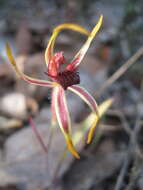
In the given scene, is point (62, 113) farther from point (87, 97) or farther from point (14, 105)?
point (14, 105)

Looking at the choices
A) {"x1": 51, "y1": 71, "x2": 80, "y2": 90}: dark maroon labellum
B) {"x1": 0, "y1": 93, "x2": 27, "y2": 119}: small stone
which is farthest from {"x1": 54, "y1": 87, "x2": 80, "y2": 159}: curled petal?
{"x1": 0, "y1": 93, "x2": 27, "y2": 119}: small stone

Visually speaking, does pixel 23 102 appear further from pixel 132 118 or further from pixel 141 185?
pixel 141 185

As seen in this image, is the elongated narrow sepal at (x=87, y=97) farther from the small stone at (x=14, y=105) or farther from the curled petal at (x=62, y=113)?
the small stone at (x=14, y=105)

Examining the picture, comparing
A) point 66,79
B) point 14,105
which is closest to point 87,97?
point 66,79

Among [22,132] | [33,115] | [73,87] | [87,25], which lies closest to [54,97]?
[73,87]

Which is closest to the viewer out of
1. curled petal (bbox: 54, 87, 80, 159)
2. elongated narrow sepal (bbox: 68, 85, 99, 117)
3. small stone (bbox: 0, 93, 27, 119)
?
curled petal (bbox: 54, 87, 80, 159)

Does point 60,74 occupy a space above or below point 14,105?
above

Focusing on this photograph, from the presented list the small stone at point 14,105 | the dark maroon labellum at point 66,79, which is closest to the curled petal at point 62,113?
the dark maroon labellum at point 66,79

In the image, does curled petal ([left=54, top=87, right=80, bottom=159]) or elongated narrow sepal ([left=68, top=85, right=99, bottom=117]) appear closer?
curled petal ([left=54, top=87, right=80, bottom=159])

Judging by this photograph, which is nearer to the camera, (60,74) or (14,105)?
(60,74)

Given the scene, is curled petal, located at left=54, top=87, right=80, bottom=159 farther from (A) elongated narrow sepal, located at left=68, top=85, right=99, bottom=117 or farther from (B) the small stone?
(B) the small stone

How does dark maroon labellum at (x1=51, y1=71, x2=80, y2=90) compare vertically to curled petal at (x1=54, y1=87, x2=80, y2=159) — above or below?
above
